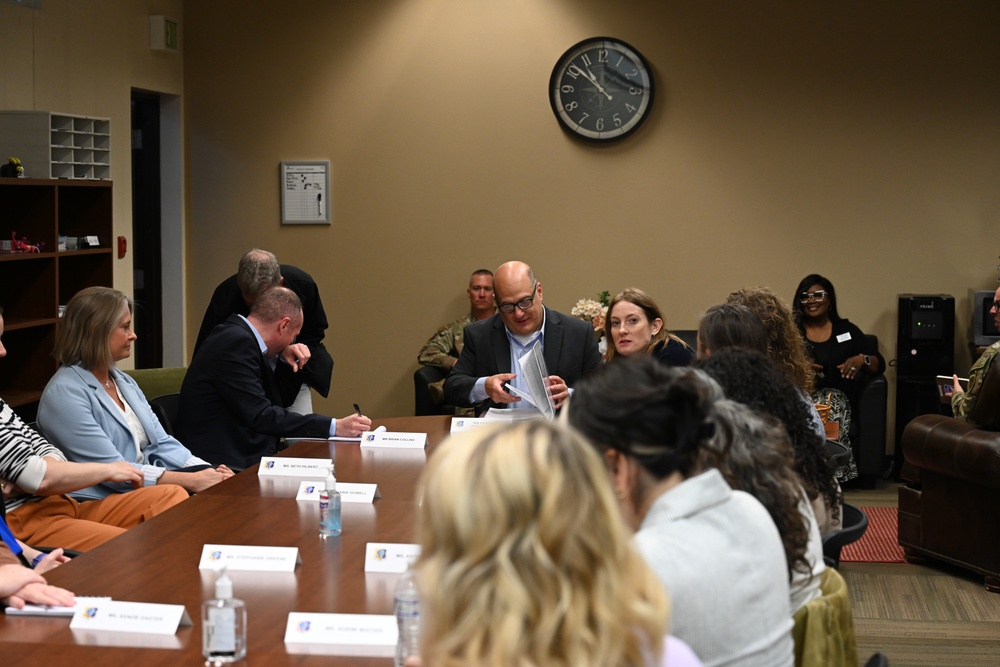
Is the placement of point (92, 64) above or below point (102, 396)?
above

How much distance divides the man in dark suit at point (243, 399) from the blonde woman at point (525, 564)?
348cm

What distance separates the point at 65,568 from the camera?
290 centimetres

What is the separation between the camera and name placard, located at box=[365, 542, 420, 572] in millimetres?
2883

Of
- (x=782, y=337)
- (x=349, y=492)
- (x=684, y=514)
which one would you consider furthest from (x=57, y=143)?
(x=684, y=514)

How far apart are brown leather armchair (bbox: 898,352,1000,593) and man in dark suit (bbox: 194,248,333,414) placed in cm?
316

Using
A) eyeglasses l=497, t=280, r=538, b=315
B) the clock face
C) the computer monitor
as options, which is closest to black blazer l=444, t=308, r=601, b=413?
eyeglasses l=497, t=280, r=538, b=315

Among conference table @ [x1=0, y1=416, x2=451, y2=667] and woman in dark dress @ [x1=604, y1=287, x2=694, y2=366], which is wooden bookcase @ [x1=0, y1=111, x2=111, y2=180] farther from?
woman in dark dress @ [x1=604, y1=287, x2=694, y2=366]

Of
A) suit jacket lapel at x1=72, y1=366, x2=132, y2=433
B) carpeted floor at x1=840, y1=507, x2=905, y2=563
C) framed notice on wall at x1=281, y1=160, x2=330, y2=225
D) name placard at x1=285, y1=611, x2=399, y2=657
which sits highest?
framed notice on wall at x1=281, y1=160, x2=330, y2=225

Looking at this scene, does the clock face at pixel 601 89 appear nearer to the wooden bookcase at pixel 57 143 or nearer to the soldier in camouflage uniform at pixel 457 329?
the soldier in camouflage uniform at pixel 457 329

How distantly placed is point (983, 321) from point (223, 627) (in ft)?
21.9

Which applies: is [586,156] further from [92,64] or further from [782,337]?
[782,337]

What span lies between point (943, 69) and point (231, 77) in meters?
5.16

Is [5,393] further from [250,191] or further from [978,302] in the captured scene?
[978,302]

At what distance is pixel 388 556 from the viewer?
2.91 metres
